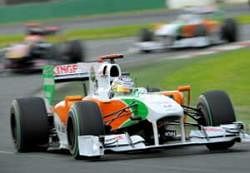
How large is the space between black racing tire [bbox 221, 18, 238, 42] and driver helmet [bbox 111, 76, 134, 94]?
64.2 feet

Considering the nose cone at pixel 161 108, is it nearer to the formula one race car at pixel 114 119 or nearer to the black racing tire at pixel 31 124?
the formula one race car at pixel 114 119

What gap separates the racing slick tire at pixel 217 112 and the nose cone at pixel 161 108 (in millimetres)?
631

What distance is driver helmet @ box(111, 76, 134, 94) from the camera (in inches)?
431

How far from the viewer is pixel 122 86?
433 inches

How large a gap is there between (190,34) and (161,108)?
19.7 meters

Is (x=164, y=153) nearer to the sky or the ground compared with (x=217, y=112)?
nearer to the ground

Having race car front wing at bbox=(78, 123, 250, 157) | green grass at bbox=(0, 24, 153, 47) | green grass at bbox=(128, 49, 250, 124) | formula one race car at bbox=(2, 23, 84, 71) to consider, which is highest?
green grass at bbox=(0, 24, 153, 47)

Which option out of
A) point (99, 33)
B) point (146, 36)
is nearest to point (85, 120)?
point (146, 36)

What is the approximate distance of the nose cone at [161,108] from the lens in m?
9.97

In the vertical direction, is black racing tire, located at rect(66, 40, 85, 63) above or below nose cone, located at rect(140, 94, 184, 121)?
above

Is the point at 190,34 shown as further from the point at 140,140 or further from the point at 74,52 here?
the point at 140,140

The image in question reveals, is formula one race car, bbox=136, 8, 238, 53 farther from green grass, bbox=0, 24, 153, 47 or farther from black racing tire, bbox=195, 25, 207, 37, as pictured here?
A: green grass, bbox=0, 24, 153, 47

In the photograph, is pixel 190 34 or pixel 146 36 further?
pixel 146 36

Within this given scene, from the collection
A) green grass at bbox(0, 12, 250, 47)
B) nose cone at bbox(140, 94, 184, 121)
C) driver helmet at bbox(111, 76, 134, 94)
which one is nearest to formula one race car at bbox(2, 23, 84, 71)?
green grass at bbox(0, 12, 250, 47)
